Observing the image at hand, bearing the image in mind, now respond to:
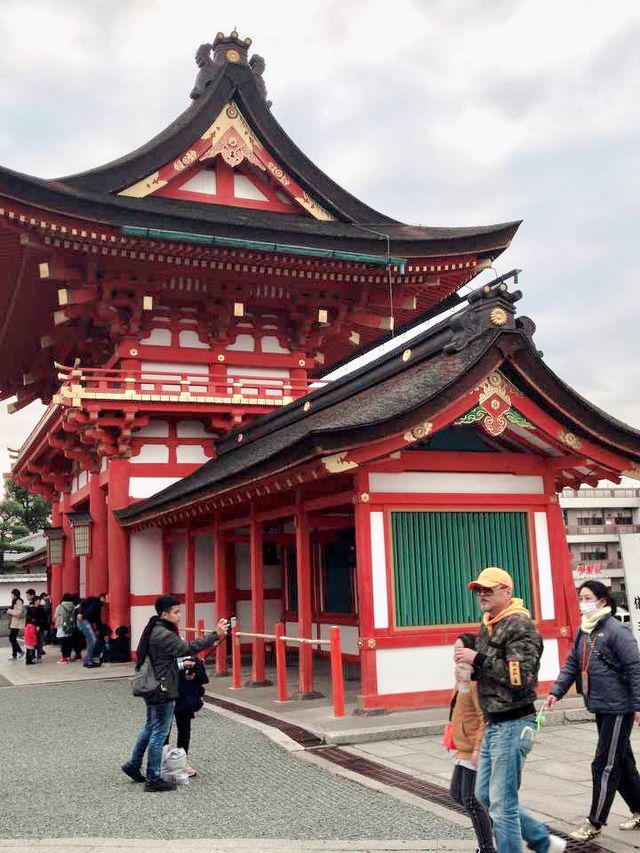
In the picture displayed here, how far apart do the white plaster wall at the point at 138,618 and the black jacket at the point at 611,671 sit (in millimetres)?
13289

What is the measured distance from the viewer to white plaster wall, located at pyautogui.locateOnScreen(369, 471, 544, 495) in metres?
9.91

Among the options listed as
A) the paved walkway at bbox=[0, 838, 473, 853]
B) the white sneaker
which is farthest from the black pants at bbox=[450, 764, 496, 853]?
the paved walkway at bbox=[0, 838, 473, 853]

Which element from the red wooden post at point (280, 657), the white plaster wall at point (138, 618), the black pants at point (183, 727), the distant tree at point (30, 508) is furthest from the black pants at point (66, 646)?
the distant tree at point (30, 508)

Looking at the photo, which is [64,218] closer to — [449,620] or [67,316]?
[67,316]

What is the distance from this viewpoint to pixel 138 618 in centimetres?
1758

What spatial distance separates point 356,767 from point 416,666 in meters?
2.44

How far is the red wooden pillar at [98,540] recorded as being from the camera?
19.1m

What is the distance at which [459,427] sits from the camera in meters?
10.5

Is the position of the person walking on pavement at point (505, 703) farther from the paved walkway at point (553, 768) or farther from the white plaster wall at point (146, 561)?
the white plaster wall at point (146, 561)

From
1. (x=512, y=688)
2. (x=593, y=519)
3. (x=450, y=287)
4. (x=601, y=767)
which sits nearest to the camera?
(x=512, y=688)

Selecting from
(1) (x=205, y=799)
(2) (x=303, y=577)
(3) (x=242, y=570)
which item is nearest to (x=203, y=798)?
(1) (x=205, y=799)

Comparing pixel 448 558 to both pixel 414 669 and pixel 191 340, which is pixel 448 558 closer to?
pixel 414 669

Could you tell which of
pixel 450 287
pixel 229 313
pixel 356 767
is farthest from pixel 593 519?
pixel 356 767

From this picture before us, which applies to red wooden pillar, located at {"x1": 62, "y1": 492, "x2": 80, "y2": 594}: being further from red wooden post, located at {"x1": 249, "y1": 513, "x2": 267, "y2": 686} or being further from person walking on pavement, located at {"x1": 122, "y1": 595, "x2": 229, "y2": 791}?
person walking on pavement, located at {"x1": 122, "y1": 595, "x2": 229, "y2": 791}
